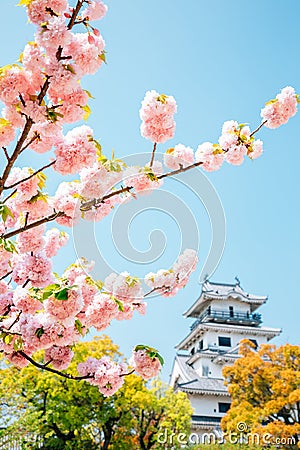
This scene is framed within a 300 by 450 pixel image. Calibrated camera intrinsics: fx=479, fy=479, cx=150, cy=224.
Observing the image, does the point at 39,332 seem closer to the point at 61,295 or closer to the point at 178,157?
the point at 61,295

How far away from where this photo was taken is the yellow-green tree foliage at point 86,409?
537 inches

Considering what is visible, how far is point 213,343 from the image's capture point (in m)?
27.4

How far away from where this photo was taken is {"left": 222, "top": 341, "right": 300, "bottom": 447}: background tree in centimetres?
1479

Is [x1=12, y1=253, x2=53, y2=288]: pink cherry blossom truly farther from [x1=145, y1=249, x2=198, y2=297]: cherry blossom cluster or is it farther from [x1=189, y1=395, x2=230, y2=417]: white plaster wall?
[x1=189, y1=395, x2=230, y2=417]: white plaster wall

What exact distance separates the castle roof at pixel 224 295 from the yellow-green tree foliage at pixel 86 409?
1186 centimetres

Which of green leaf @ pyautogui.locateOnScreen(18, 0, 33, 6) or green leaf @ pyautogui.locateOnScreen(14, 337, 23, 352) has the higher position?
green leaf @ pyautogui.locateOnScreen(18, 0, 33, 6)

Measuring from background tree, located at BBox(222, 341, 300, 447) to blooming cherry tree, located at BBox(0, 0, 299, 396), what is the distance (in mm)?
12950

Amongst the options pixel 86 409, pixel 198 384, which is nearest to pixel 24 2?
pixel 86 409

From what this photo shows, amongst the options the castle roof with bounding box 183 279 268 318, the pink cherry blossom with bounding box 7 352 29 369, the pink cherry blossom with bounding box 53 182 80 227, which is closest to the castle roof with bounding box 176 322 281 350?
the castle roof with bounding box 183 279 268 318

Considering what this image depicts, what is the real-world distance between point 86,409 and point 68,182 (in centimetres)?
1349

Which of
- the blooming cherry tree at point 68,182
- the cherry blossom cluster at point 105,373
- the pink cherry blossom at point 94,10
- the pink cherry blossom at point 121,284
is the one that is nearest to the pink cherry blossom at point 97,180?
the blooming cherry tree at point 68,182

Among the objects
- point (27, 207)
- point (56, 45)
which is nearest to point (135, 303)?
point (27, 207)

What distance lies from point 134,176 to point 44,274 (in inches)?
31.8

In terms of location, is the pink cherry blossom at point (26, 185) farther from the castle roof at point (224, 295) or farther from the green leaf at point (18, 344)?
the castle roof at point (224, 295)
